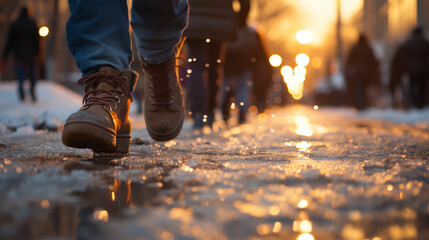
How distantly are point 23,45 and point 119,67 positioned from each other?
8.39 m

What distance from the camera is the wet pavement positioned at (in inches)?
43.6

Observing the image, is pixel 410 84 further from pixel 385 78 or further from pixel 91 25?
pixel 385 78

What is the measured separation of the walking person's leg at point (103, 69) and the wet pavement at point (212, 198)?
0.14 meters

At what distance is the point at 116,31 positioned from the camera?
2.61 m

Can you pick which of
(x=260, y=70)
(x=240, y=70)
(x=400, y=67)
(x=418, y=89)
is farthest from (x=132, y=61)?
(x=418, y=89)

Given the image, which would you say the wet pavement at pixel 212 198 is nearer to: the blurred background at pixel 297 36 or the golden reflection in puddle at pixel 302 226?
the golden reflection in puddle at pixel 302 226

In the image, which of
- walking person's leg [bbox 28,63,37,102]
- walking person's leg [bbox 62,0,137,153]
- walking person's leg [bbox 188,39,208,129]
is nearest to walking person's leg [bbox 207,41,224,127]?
walking person's leg [bbox 188,39,208,129]

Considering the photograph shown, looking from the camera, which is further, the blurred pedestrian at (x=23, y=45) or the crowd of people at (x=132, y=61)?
the blurred pedestrian at (x=23, y=45)

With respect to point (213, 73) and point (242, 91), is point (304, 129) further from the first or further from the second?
point (242, 91)

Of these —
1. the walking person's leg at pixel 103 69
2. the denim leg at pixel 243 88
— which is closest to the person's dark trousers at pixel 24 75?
the denim leg at pixel 243 88

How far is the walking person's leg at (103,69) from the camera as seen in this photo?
7.28 feet

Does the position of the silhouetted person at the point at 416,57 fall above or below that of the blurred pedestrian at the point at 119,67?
above

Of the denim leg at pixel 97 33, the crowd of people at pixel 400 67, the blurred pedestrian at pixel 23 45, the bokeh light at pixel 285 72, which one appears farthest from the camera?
the bokeh light at pixel 285 72

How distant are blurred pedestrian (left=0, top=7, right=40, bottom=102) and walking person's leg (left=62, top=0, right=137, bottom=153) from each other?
8016mm
